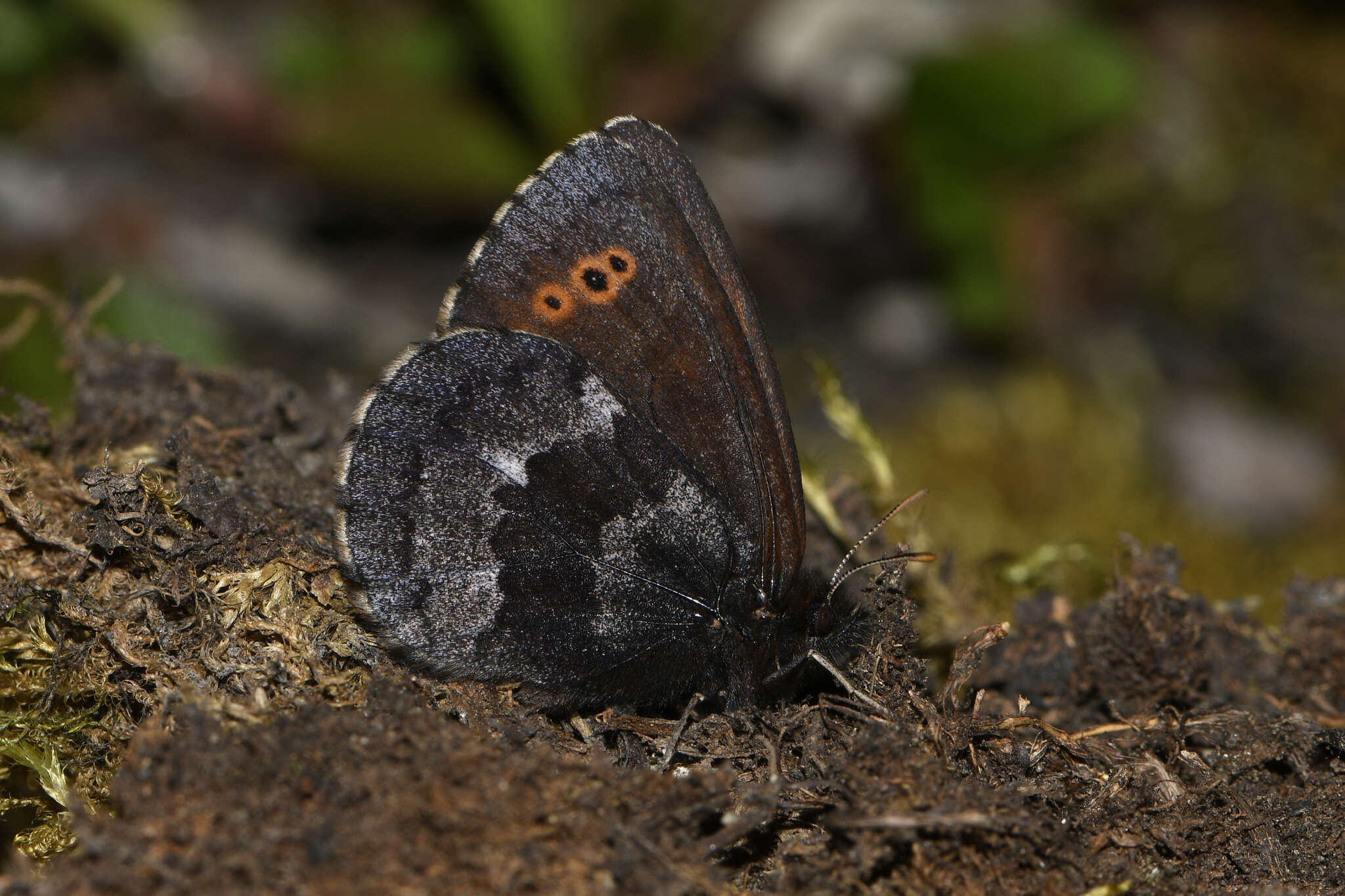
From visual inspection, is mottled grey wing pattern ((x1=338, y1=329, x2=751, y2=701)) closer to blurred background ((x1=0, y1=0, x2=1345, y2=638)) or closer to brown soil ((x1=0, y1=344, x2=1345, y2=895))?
brown soil ((x1=0, y1=344, x2=1345, y2=895))

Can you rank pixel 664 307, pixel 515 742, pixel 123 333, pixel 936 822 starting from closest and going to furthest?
1. pixel 936 822
2. pixel 515 742
3. pixel 664 307
4. pixel 123 333

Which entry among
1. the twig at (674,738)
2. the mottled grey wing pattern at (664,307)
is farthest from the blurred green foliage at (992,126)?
the twig at (674,738)

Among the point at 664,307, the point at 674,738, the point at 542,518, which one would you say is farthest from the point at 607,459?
the point at 674,738

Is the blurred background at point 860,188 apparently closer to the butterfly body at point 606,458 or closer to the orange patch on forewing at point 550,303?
the butterfly body at point 606,458

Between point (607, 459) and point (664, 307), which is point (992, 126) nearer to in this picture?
point (664, 307)

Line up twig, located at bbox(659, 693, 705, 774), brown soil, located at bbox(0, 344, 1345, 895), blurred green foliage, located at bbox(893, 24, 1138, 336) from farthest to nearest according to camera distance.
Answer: blurred green foliage, located at bbox(893, 24, 1138, 336) → twig, located at bbox(659, 693, 705, 774) → brown soil, located at bbox(0, 344, 1345, 895)

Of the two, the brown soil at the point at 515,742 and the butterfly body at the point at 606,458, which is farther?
the butterfly body at the point at 606,458

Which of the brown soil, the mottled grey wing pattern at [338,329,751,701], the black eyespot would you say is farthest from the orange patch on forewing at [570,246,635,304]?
the brown soil

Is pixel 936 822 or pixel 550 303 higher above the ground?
pixel 550 303
